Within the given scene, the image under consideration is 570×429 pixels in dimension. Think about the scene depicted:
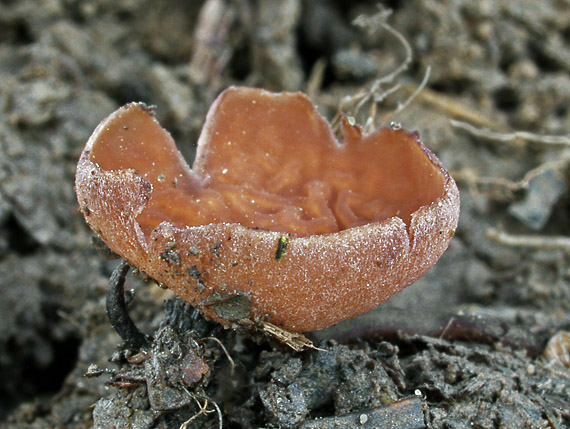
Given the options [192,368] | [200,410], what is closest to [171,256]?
[192,368]

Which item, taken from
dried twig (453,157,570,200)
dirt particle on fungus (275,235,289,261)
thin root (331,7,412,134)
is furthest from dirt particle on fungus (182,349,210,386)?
dried twig (453,157,570,200)

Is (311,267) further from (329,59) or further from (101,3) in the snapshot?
(101,3)

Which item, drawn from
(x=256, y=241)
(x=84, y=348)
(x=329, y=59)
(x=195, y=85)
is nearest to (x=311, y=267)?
(x=256, y=241)

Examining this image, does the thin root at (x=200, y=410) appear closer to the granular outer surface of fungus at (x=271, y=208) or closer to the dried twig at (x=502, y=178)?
the granular outer surface of fungus at (x=271, y=208)

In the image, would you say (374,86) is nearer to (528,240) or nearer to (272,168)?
(272,168)

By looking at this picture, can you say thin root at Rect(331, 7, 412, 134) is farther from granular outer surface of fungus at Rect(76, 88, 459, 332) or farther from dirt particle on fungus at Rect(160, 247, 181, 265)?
dirt particle on fungus at Rect(160, 247, 181, 265)
